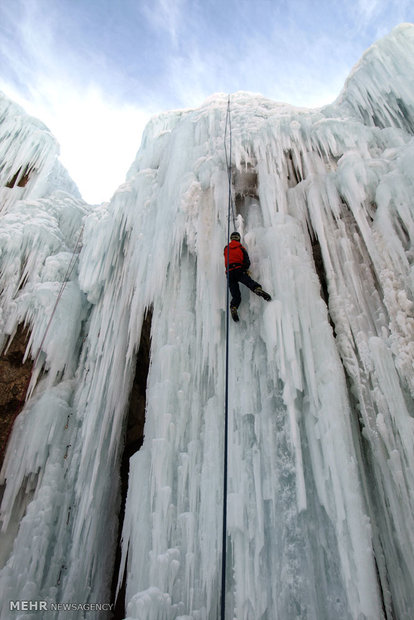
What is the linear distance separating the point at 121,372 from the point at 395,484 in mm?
3019

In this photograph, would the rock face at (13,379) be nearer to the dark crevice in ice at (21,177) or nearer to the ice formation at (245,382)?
the ice formation at (245,382)

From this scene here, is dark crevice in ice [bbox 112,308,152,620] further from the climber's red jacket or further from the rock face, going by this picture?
the rock face

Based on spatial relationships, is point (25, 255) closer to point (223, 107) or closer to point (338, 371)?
point (223, 107)

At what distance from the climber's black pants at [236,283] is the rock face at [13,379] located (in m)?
3.45

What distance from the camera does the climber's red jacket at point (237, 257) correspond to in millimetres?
3438

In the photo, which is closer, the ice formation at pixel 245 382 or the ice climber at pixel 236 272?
the ice formation at pixel 245 382

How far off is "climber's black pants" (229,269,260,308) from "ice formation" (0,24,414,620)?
0.15m

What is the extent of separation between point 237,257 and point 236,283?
257mm

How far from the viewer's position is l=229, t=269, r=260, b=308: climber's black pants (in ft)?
11.0

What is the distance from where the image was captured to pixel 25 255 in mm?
6141

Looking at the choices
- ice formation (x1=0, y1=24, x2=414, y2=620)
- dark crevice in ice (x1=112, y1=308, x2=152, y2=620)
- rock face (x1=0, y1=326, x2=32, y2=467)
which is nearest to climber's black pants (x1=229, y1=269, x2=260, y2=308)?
ice formation (x1=0, y1=24, x2=414, y2=620)

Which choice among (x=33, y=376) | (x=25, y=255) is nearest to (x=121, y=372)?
(x=33, y=376)

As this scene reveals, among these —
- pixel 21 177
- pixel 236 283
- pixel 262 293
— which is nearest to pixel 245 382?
pixel 262 293

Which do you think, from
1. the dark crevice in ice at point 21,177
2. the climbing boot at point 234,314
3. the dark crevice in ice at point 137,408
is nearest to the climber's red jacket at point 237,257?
the climbing boot at point 234,314
